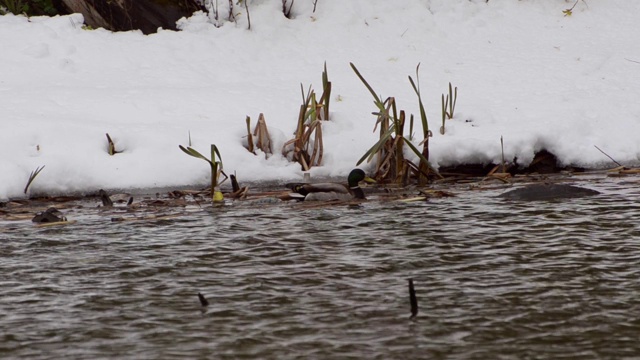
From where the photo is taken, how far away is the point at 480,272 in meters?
4.78

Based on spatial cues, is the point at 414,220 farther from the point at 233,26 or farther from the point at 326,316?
the point at 233,26

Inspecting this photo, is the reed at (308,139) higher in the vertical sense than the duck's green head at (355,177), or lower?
higher

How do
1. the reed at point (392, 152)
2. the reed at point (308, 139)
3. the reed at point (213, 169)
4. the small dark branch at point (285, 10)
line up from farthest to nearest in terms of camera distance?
1. the small dark branch at point (285, 10)
2. the reed at point (308, 139)
3. the reed at point (392, 152)
4. the reed at point (213, 169)

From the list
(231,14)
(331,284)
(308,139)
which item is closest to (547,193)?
(308,139)

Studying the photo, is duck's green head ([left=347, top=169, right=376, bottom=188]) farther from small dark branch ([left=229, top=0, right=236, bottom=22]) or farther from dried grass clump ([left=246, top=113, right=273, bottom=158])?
small dark branch ([left=229, top=0, right=236, bottom=22])

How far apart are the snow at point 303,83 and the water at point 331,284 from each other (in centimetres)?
165

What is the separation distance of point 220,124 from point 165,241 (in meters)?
3.32

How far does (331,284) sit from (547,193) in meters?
3.09

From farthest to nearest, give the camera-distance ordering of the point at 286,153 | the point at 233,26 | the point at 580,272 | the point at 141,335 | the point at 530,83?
the point at 233,26
the point at 530,83
the point at 286,153
the point at 580,272
the point at 141,335

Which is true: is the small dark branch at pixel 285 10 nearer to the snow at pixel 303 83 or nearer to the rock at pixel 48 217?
the snow at pixel 303 83

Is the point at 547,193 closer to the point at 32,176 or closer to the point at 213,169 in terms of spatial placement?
the point at 213,169

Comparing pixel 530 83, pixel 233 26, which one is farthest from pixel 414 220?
pixel 233 26

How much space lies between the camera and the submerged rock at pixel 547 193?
7.10 metres

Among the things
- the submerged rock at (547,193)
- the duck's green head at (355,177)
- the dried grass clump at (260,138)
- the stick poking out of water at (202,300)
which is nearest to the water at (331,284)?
the stick poking out of water at (202,300)
